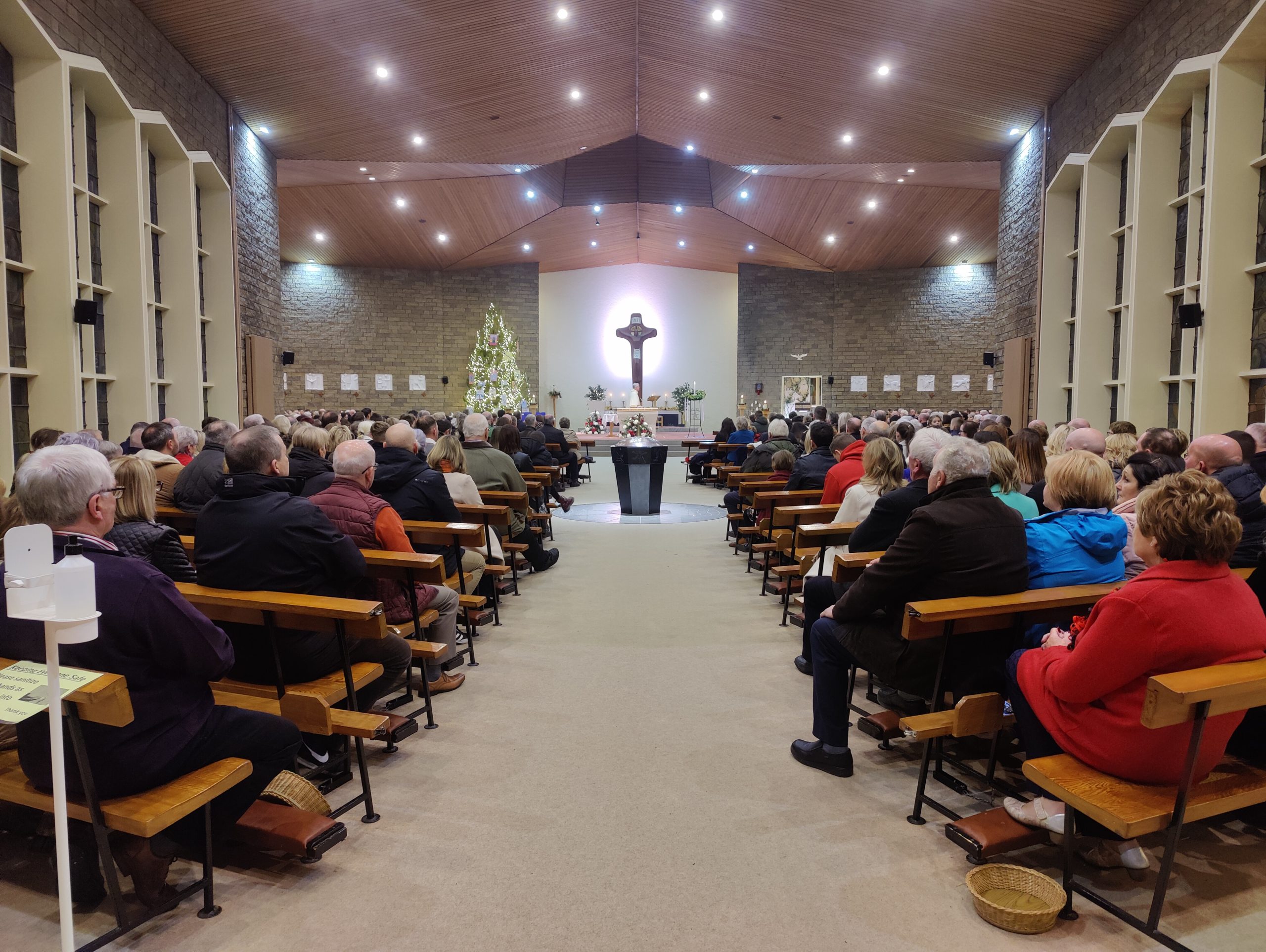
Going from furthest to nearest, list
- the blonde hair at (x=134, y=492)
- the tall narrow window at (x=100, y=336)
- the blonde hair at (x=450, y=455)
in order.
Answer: the tall narrow window at (x=100, y=336), the blonde hair at (x=450, y=455), the blonde hair at (x=134, y=492)

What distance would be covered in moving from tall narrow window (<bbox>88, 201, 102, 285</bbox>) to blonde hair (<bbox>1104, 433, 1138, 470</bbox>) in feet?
27.0

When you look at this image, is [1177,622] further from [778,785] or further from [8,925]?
[8,925]

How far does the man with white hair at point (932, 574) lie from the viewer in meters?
2.63

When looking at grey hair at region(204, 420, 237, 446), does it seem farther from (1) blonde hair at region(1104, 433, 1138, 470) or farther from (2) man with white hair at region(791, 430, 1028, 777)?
(1) blonde hair at region(1104, 433, 1138, 470)

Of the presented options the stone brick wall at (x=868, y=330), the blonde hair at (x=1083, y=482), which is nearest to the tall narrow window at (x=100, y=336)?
the blonde hair at (x=1083, y=482)

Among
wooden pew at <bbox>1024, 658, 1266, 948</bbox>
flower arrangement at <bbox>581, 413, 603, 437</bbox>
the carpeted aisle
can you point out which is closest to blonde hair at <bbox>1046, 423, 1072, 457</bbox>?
the carpeted aisle

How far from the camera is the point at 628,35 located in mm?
10094

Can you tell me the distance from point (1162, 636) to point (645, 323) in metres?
22.1

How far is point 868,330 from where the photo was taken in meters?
21.5

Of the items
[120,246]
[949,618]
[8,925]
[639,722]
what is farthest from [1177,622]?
[120,246]

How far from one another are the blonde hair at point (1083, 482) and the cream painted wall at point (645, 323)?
20755 mm

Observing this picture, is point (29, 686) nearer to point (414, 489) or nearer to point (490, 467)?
point (414, 489)

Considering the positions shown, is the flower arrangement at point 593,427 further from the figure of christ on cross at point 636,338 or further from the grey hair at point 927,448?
the grey hair at point 927,448

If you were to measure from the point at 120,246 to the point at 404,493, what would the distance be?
16.9ft
